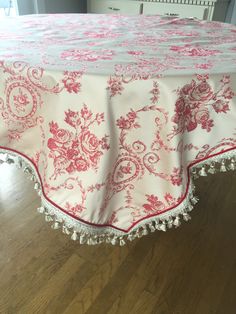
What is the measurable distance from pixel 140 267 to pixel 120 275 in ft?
0.27

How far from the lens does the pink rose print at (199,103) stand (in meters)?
0.65

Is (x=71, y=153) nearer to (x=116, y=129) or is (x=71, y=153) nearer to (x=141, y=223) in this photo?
(x=116, y=129)

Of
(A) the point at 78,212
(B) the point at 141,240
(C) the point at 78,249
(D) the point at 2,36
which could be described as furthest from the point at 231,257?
(D) the point at 2,36

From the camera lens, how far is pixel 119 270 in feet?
3.48

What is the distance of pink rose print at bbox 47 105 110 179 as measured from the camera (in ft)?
2.21

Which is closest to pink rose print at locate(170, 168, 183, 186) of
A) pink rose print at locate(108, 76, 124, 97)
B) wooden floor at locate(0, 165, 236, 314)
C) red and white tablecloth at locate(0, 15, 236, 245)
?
red and white tablecloth at locate(0, 15, 236, 245)

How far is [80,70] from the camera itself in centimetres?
68

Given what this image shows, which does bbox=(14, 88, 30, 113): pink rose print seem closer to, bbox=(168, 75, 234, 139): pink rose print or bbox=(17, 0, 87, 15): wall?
bbox=(168, 75, 234, 139): pink rose print

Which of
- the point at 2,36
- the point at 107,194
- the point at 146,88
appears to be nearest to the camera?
the point at 146,88

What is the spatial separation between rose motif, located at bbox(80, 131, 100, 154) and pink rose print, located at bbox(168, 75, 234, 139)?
176 mm

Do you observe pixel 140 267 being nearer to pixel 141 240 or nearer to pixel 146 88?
pixel 141 240

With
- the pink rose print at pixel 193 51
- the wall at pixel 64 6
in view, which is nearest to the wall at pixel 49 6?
the wall at pixel 64 6

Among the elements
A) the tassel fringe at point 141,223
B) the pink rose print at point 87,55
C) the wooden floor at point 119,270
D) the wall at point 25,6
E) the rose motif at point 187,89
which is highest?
the pink rose print at point 87,55

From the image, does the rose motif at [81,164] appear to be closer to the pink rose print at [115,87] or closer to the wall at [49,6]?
the pink rose print at [115,87]
